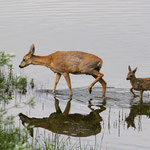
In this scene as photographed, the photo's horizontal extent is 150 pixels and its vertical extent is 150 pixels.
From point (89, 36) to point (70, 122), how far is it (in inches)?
393

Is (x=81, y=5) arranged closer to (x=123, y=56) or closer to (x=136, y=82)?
(x=123, y=56)

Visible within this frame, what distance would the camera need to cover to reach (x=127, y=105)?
42.6ft

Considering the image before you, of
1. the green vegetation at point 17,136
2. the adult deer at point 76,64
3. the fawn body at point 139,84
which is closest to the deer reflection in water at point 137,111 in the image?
the fawn body at point 139,84

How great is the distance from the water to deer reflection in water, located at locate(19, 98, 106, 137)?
35 cm

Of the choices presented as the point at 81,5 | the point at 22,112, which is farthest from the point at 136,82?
the point at 81,5

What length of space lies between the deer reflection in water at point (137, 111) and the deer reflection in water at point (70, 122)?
67cm

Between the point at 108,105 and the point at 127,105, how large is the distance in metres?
0.48

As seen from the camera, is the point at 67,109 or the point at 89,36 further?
the point at 89,36

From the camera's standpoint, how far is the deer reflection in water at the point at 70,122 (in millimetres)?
10711

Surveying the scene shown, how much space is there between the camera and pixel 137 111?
40.6ft

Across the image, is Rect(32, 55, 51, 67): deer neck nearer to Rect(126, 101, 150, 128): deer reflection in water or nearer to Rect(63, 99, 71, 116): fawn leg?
Rect(63, 99, 71, 116): fawn leg

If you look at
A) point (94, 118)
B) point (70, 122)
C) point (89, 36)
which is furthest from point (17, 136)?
point (89, 36)

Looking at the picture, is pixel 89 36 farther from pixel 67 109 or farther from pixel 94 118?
pixel 94 118

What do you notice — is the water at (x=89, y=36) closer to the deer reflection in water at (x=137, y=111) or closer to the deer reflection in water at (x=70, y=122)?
the deer reflection in water at (x=137, y=111)
